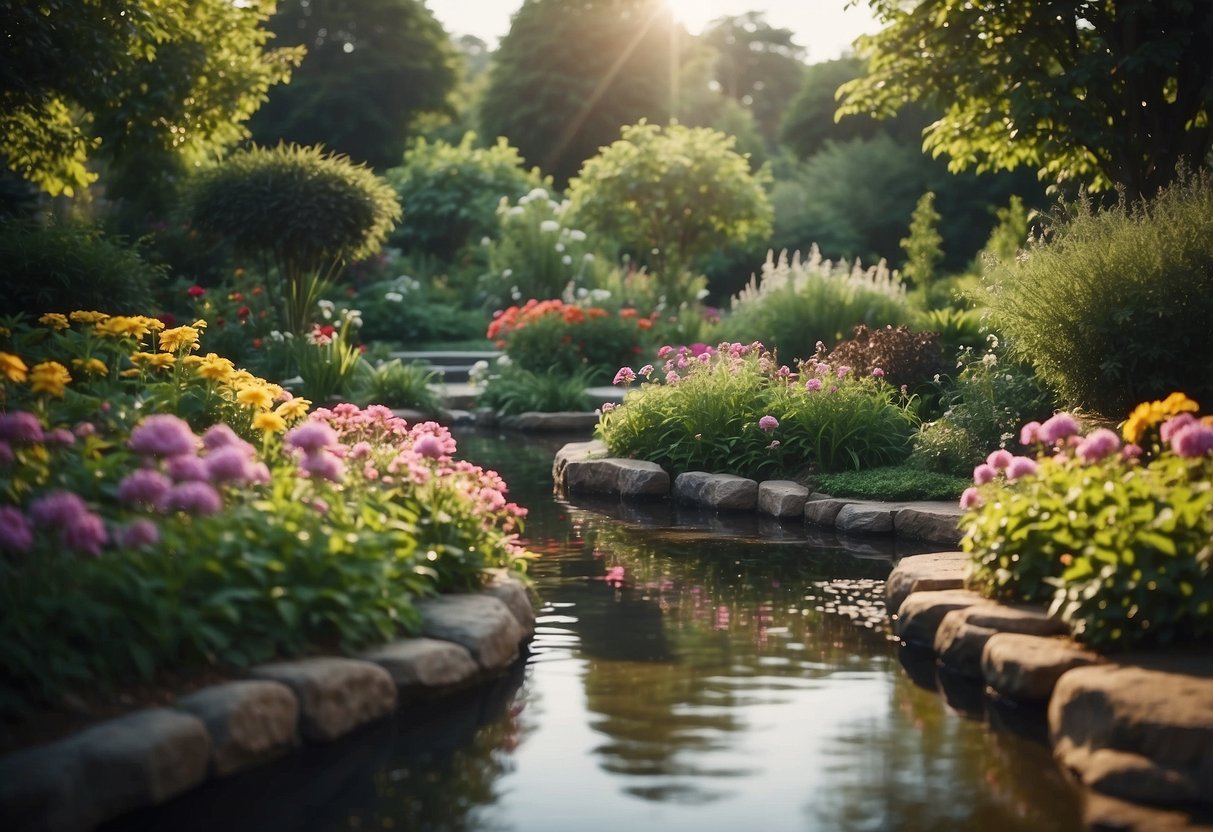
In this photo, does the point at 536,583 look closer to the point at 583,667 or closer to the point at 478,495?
the point at 478,495

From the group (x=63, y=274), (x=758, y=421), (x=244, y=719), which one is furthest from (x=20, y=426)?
(x=63, y=274)

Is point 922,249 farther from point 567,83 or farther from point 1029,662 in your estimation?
point 1029,662

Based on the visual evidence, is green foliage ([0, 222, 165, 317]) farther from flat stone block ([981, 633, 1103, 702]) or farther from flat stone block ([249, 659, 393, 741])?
flat stone block ([981, 633, 1103, 702])

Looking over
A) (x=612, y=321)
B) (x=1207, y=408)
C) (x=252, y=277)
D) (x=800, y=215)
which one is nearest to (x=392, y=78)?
(x=800, y=215)

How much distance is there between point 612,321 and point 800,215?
46.7 ft

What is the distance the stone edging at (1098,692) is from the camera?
3.87 m

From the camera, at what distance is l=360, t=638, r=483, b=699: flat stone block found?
15.1 feet

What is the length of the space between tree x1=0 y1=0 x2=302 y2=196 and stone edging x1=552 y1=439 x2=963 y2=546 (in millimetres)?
5627

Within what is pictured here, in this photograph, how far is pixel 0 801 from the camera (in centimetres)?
337

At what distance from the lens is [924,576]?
5891 millimetres

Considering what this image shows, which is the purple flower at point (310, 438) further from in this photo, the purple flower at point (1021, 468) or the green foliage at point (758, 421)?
the green foliage at point (758, 421)

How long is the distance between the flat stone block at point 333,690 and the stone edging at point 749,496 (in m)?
4.28

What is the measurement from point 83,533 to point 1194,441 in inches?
144

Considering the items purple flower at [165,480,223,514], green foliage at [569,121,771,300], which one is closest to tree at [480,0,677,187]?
green foliage at [569,121,771,300]
